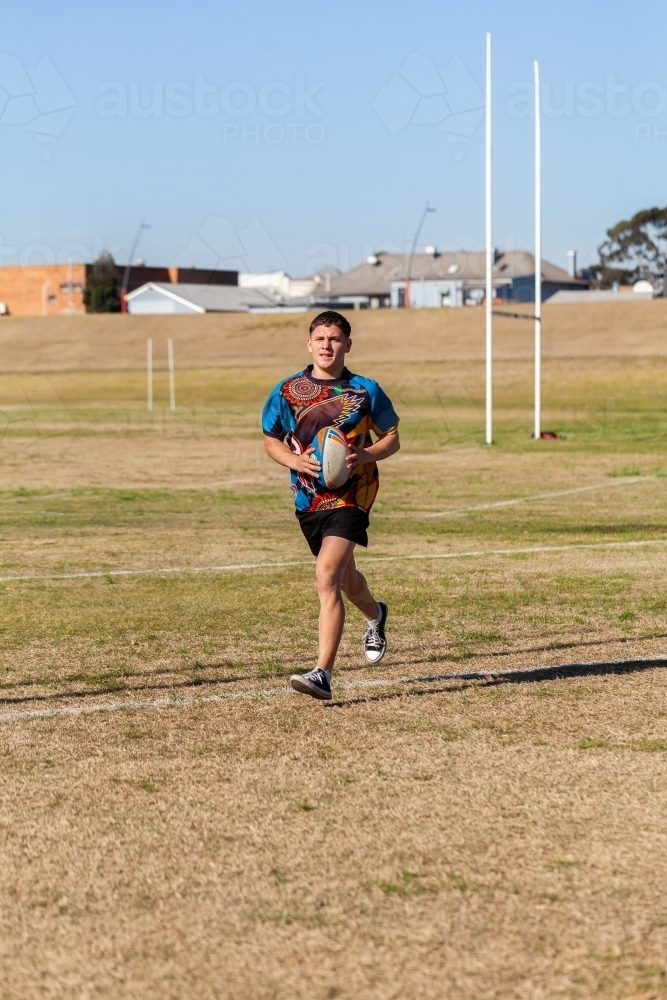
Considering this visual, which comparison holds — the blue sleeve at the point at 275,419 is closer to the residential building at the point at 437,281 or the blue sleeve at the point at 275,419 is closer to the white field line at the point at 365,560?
the white field line at the point at 365,560

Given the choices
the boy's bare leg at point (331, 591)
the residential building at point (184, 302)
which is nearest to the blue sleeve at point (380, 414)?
the boy's bare leg at point (331, 591)

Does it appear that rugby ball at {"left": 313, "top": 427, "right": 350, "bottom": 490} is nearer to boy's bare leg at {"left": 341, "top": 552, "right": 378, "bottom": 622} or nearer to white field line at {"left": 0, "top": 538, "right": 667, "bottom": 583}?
boy's bare leg at {"left": 341, "top": 552, "right": 378, "bottom": 622}

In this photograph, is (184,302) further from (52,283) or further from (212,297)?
(52,283)

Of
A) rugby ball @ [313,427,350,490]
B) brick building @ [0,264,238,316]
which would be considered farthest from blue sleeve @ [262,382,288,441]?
brick building @ [0,264,238,316]

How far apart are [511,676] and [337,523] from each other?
1364 millimetres

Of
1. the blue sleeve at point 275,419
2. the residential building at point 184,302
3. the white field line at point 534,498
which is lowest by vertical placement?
the white field line at point 534,498

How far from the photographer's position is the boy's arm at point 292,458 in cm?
713

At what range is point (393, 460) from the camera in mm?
27047

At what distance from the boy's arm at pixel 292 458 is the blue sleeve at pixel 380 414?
0.36 m

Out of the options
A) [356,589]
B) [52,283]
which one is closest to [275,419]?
[356,589]

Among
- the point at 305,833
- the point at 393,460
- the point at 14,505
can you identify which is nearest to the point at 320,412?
the point at 305,833

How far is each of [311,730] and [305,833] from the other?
1.55 meters

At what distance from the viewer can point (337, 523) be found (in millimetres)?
7258

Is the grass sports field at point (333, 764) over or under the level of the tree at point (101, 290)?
under
